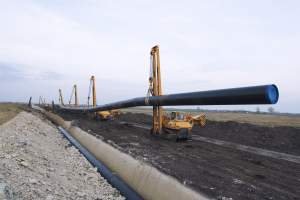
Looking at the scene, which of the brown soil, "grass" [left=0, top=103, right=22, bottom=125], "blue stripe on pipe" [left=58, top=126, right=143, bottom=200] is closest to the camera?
the brown soil

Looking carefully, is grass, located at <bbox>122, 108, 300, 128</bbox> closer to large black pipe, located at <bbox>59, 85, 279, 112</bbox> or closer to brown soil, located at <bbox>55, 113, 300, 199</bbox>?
brown soil, located at <bbox>55, 113, 300, 199</bbox>

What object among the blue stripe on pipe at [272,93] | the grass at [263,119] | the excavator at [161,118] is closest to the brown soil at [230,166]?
the excavator at [161,118]

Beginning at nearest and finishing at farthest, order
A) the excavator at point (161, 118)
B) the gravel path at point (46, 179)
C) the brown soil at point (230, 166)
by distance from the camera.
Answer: the gravel path at point (46, 179) → the brown soil at point (230, 166) → the excavator at point (161, 118)

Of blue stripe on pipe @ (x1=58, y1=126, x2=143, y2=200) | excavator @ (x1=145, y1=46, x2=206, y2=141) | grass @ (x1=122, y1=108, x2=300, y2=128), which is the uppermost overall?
excavator @ (x1=145, y1=46, x2=206, y2=141)

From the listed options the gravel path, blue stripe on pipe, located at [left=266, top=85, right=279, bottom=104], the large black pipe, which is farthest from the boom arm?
blue stripe on pipe, located at [left=266, top=85, right=279, bottom=104]

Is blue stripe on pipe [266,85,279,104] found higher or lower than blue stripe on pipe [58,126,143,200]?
higher

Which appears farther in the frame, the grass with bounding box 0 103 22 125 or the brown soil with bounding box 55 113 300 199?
the grass with bounding box 0 103 22 125

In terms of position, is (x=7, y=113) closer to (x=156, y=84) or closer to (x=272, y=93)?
(x=156, y=84)

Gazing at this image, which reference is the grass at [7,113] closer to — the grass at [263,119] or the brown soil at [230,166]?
the brown soil at [230,166]

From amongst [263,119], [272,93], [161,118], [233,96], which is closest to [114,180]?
[233,96]

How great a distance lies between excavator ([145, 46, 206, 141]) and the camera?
2009cm

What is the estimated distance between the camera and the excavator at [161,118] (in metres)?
20.1

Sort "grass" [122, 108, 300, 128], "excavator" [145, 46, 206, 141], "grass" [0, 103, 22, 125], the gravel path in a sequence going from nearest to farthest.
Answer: the gravel path → "excavator" [145, 46, 206, 141] → "grass" [0, 103, 22, 125] → "grass" [122, 108, 300, 128]

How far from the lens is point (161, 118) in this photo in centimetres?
2109
